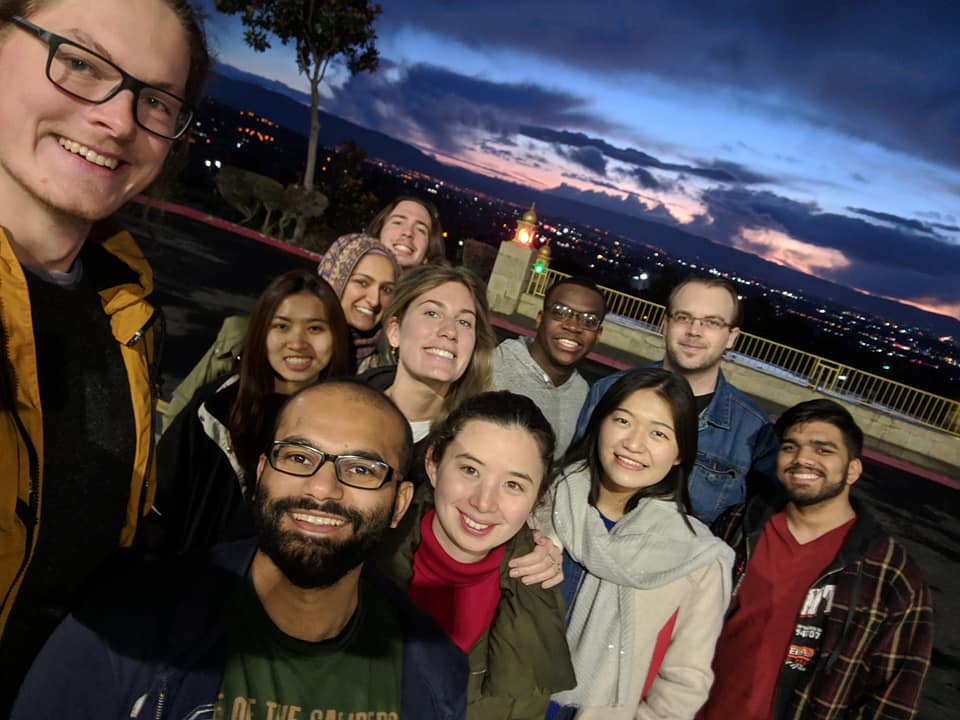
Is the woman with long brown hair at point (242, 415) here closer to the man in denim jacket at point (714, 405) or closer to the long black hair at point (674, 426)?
the long black hair at point (674, 426)

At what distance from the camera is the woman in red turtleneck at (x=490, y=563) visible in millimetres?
1866

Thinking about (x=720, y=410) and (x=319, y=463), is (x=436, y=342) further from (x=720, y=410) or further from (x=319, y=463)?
(x=720, y=410)

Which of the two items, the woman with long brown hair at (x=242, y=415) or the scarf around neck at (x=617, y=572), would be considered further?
the woman with long brown hair at (x=242, y=415)

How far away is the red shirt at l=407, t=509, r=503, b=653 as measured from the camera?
1946mm

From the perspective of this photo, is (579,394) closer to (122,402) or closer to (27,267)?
(122,402)

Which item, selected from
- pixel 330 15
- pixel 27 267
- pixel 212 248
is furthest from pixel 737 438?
pixel 330 15

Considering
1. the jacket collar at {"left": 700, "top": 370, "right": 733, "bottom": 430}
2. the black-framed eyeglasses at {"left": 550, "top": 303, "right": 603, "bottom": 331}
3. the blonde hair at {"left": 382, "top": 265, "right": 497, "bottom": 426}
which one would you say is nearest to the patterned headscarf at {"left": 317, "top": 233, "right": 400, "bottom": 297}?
the blonde hair at {"left": 382, "top": 265, "right": 497, "bottom": 426}

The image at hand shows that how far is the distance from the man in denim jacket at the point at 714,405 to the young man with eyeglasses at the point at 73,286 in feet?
7.76

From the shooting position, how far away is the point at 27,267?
54.2 inches

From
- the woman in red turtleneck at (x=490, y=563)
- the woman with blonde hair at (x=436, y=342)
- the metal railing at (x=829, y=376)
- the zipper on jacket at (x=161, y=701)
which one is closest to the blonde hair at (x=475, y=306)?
the woman with blonde hair at (x=436, y=342)

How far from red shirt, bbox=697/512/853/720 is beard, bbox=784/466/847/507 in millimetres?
166

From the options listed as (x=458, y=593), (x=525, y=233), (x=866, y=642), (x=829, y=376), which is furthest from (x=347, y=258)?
(x=829, y=376)

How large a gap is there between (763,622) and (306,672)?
2200mm

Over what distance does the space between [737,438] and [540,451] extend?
1.68m
